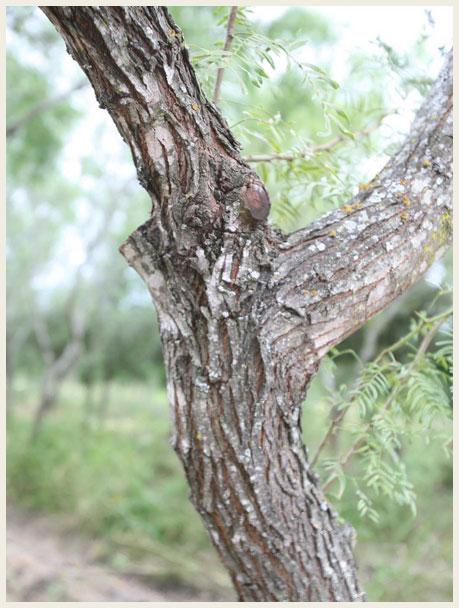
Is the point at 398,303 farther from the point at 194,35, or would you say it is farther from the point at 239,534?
the point at 239,534

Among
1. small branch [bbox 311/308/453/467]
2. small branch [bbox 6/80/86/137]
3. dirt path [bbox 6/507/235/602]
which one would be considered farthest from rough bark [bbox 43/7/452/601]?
small branch [bbox 6/80/86/137]

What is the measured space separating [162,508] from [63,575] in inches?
27.6

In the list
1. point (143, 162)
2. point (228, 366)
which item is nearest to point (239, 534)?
point (228, 366)

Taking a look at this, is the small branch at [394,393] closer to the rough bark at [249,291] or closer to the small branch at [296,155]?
the rough bark at [249,291]

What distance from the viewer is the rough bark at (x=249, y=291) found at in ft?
2.64

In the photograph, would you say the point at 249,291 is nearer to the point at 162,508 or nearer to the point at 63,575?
the point at 63,575

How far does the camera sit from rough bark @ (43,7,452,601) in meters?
0.81

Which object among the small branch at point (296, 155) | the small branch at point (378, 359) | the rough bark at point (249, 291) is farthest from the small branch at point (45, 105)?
the small branch at point (378, 359)

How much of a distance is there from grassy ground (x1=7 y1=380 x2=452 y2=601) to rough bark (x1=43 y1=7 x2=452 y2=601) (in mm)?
1018

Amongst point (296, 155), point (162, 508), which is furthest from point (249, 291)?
point (162, 508)

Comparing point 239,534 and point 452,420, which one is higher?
point 452,420

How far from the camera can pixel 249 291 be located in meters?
0.84

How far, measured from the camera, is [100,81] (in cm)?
75

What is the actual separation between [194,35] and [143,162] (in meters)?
2.43
